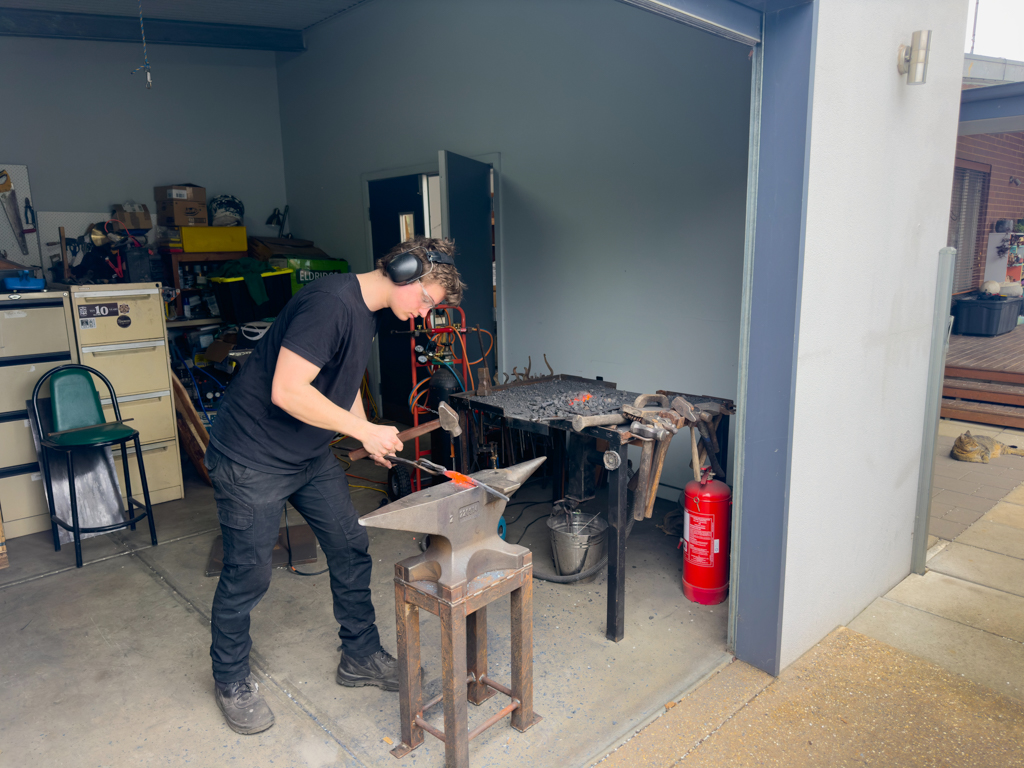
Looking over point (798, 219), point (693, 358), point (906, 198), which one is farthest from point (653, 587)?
point (906, 198)

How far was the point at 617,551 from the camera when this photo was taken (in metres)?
2.80

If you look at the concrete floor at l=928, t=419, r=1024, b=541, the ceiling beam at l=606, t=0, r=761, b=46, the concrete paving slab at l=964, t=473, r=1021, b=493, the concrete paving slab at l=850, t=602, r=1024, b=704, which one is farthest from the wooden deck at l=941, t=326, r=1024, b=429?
the ceiling beam at l=606, t=0, r=761, b=46

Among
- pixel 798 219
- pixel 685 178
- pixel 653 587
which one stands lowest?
pixel 653 587

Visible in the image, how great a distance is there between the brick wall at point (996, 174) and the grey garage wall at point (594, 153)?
725 cm

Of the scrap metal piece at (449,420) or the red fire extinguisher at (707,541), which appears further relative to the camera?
the red fire extinguisher at (707,541)

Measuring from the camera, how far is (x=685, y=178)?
398 cm

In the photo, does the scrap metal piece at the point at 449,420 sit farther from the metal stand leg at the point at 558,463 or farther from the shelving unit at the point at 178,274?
the shelving unit at the point at 178,274

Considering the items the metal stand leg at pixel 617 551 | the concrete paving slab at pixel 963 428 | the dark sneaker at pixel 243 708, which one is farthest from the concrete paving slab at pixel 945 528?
the dark sneaker at pixel 243 708

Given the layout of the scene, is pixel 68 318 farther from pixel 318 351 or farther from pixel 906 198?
pixel 906 198

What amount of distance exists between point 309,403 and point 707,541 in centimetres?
194

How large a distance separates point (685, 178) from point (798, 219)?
188 cm

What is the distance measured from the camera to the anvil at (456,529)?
1.88 meters

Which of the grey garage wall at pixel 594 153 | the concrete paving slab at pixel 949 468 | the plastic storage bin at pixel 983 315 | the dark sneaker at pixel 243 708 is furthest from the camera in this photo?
the plastic storage bin at pixel 983 315

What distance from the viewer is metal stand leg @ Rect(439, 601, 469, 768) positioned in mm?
1901
